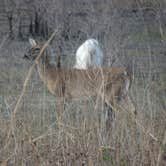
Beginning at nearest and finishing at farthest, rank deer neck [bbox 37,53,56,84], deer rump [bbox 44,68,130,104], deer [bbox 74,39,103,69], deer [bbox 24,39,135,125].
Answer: deer rump [bbox 44,68,130,104]
deer [bbox 24,39,135,125]
deer [bbox 74,39,103,69]
deer neck [bbox 37,53,56,84]

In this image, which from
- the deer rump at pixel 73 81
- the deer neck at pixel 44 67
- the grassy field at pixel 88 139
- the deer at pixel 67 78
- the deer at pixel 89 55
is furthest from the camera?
the deer neck at pixel 44 67

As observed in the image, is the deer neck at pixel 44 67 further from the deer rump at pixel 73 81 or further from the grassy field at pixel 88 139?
the grassy field at pixel 88 139

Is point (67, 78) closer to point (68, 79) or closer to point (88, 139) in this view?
point (68, 79)

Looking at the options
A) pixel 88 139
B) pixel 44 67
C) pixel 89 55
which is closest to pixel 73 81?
pixel 89 55

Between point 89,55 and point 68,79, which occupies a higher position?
point 89,55

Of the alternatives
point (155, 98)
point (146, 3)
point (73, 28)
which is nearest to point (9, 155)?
point (155, 98)

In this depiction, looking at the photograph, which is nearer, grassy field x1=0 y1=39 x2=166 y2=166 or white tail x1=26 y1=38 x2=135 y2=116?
grassy field x1=0 y1=39 x2=166 y2=166

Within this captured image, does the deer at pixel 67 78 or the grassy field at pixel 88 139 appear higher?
the grassy field at pixel 88 139

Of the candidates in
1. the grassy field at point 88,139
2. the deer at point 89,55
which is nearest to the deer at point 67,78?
the deer at point 89,55

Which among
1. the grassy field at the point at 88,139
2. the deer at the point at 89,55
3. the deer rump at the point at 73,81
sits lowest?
the deer rump at the point at 73,81

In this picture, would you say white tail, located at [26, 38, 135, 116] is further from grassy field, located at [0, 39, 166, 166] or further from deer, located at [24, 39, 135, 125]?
grassy field, located at [0, 39, 166, 166]

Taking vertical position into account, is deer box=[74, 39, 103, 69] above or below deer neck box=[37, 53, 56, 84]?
above

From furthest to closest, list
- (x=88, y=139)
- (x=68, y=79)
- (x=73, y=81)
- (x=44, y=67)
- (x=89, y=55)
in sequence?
(x=44, y=67) → (x=89, y=55) → (x=73, y=81) → (x=68, y=79) → (x=88, y=139)

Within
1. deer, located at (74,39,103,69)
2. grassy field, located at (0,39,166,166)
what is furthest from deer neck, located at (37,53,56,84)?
grassy field, located at (0,39,166,166)
